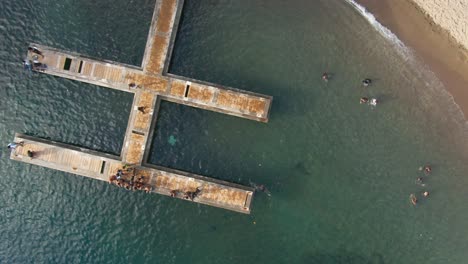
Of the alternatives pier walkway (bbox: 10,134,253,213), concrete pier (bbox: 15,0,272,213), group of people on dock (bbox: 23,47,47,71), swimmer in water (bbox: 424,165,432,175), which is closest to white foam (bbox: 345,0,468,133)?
swimmer in water (bbox: 424,165,432,175)

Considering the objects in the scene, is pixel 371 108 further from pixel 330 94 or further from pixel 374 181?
pixel 374 181

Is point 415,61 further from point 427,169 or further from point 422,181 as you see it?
point 422,181

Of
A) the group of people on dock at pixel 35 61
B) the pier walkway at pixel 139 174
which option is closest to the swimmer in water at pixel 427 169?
the pier walkway at pixel 139 174

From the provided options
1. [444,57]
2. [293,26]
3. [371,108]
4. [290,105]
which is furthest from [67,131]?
[444,57]

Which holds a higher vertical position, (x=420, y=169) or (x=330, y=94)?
(x=330, y=94)

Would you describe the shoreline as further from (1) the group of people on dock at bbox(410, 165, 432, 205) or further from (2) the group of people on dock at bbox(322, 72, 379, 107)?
(1) the group of people on dock at bbox(410, 165, 432, 205)

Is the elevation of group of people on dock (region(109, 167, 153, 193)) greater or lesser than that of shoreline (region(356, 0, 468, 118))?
lesser
